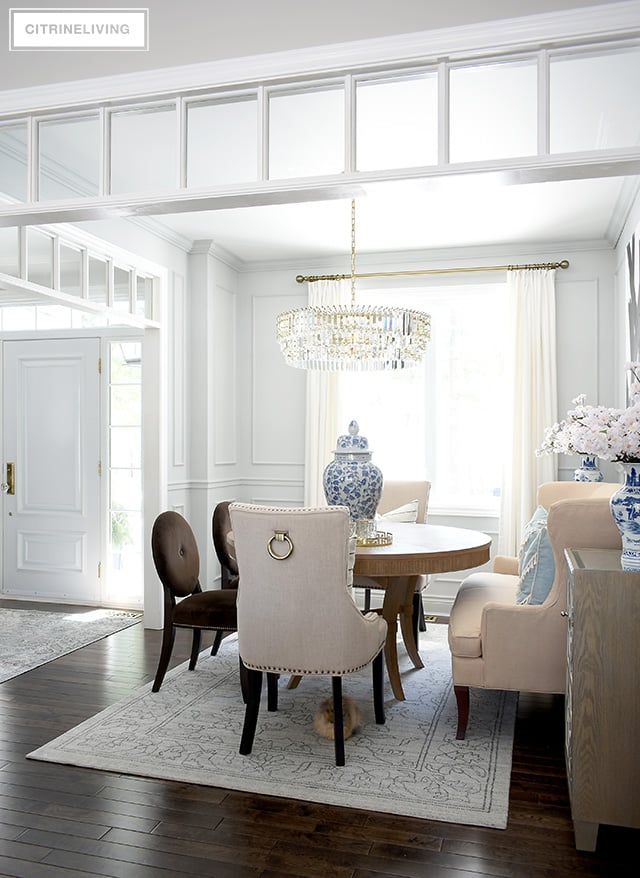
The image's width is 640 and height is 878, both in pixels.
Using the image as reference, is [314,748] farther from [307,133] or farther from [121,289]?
[121,289]

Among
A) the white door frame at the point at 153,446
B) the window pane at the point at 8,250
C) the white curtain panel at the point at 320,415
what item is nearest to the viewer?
the window pane at the point at 8,250

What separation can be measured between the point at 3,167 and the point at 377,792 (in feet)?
10.7

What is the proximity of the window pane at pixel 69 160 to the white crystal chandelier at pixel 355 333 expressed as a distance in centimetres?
128

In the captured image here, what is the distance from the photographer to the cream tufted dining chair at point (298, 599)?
296 cm

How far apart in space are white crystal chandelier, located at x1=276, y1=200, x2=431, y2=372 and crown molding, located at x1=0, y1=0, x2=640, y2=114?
1.76m

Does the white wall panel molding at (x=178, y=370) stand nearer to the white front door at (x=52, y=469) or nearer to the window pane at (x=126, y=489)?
the window pane at (x=126, y=489)

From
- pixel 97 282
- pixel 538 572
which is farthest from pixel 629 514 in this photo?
pixel 97 282

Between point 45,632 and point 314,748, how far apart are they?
2684 millimetres

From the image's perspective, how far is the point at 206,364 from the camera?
5.80 meters

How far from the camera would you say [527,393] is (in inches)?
221

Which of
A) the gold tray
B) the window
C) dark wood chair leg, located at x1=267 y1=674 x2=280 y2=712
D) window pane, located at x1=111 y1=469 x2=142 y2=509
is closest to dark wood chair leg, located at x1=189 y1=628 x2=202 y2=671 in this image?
dark wood chair leg, located at x1=267 y1=674 x2=280 y2=712

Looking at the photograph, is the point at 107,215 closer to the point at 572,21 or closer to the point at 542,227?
the point at 572,21

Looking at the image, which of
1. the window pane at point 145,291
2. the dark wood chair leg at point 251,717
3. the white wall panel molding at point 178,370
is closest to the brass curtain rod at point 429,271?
the white wall panel molding at point 178,370

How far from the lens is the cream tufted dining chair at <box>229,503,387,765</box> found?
296cm
